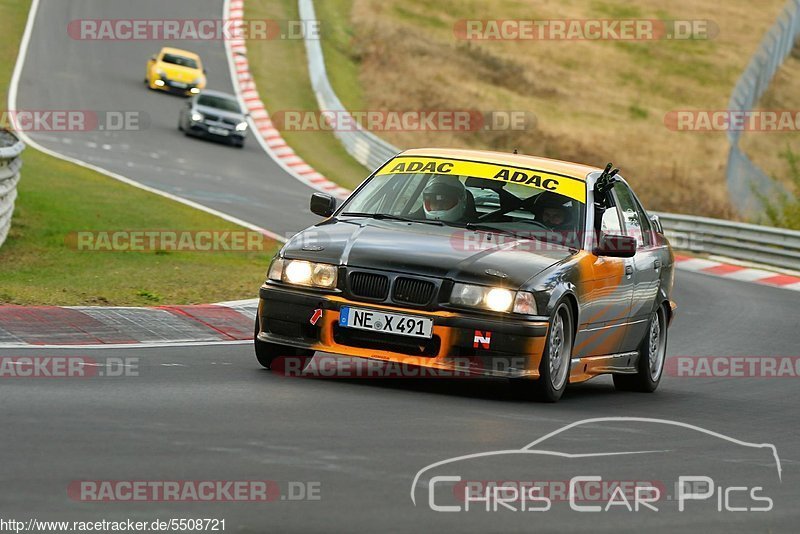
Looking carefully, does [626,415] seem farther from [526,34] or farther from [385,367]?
[526,34]

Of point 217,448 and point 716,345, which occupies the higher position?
point 217,448

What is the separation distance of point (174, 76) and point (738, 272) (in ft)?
65.5

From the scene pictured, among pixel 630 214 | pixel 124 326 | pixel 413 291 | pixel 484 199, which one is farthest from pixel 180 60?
pixel 413 291

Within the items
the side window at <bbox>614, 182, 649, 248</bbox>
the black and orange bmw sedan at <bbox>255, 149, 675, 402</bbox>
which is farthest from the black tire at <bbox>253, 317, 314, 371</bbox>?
the side window at <bbox>614, 182, 649, 248</bbox>

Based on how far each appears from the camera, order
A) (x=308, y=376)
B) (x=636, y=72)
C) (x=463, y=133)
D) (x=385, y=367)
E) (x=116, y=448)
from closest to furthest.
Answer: (x=116, y=448)
(x=308, y=376)
(x=385, y=367)
(x=463, y=133)
(x=636, y=72)

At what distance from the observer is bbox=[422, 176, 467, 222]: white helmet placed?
10.3 m

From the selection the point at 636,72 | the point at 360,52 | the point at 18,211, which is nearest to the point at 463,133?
the point at 360,52

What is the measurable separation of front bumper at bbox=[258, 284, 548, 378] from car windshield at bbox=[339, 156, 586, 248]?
3.70ft

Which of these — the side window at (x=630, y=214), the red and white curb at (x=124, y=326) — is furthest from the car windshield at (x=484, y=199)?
the red and white curb at (x=124, y=326)

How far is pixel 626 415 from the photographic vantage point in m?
9.66

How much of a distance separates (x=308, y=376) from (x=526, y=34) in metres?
54.2

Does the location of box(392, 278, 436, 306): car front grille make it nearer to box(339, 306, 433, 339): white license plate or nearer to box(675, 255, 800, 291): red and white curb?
box(339, 306, 433, 339): white license plate

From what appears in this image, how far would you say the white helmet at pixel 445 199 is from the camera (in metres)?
10.3

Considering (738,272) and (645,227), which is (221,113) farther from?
(645,227)
